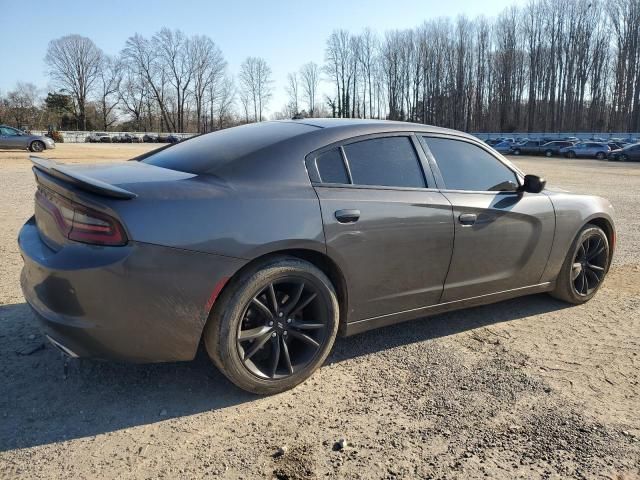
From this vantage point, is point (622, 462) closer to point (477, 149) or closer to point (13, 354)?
point (477, 149)

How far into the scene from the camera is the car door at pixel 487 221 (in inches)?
140

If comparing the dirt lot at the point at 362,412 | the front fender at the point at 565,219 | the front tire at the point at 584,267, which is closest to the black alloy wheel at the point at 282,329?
the dirt lot at the point at 362,412

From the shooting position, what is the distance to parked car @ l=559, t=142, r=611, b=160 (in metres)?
40.0

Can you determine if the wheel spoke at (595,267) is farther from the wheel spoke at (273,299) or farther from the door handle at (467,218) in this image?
the wheel spoke at (273,299)

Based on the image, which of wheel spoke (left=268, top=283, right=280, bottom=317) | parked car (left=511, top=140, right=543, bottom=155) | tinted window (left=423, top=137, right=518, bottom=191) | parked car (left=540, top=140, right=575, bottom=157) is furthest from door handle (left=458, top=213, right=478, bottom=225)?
parked car (left=511, top=140, right=543, bottom=155)

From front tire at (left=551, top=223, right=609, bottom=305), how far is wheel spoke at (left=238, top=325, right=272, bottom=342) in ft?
9.27

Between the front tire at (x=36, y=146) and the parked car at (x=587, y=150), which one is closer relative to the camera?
the front tire at (x=36, y=146)

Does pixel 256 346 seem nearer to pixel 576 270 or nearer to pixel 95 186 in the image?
pixel 95 186

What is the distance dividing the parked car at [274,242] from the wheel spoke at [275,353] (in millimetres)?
12

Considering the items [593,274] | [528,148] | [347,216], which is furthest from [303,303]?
[528,148]

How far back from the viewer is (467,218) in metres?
3.52

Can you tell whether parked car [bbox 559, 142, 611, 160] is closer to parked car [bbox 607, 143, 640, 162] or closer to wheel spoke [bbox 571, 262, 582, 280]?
parked car [bbox 607, 143, 640, 162]

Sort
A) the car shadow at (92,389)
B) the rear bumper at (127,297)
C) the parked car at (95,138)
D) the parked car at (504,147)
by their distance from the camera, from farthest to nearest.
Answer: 1. the parked car at (95,138)
2. the parked car at (504,147)
3. the car shadow at (92,389)
4. the rear bumper at (127,297)

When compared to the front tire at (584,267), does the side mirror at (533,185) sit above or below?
above
